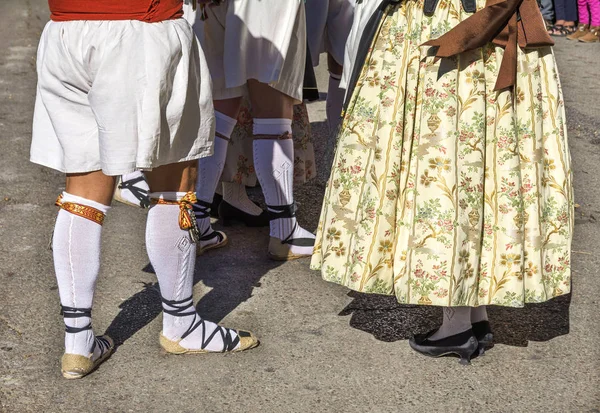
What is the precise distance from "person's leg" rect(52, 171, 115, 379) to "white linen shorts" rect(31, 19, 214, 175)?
9 cm

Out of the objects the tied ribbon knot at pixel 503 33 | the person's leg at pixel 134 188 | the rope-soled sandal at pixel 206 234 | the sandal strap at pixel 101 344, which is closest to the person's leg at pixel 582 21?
the person's leg at pixel 134 188

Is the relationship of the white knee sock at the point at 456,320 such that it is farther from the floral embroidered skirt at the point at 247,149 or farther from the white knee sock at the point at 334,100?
the white knee sock at the point at 334,100

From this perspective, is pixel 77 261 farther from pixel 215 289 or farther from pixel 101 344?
pixel 215 289

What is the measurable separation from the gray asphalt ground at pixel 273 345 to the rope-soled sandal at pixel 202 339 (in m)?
0.03

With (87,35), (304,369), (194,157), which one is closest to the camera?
(87,35)

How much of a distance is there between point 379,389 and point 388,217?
55 centimetres

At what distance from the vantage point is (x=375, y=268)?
296 centimetres

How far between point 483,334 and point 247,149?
1.72m

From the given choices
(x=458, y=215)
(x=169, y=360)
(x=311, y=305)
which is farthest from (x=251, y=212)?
(x=458, y=215)

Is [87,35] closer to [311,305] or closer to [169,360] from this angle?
[169,360]

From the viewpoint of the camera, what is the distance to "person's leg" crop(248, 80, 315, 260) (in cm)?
Answer: 387

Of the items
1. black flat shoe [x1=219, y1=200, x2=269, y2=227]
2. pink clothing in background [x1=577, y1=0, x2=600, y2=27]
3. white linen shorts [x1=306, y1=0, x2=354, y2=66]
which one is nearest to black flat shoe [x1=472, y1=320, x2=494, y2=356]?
black flat shoe [x1=219, y1=200, x2=269, y2=227]

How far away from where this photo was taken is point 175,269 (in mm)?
2949

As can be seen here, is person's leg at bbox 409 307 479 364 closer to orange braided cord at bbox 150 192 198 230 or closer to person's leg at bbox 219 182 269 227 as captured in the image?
orange braided cord at bbox 150 192 198 230
